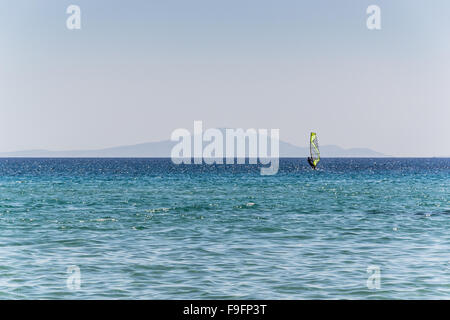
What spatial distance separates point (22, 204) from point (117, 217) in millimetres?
15109

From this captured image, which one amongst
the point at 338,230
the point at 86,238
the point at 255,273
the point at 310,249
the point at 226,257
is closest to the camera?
the point at 255,273

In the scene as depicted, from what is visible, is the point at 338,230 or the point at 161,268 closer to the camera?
the point at 161,268

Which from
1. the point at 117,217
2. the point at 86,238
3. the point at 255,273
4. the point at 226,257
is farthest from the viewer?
the point at 117,217

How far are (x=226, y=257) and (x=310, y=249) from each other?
3875mm

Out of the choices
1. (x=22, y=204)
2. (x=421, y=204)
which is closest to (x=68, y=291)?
(x=22, y=204)

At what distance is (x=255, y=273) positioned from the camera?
18234 mm

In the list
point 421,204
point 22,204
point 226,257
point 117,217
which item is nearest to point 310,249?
point 226,257

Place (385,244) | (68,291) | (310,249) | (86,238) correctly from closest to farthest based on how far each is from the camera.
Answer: (68,291), (310,249), (385,244), (86,238)

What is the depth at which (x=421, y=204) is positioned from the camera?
161 ft
